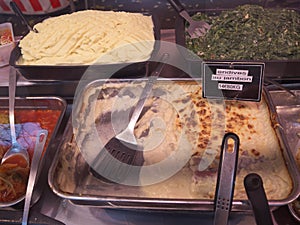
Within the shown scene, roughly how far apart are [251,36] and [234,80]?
18.4 inches

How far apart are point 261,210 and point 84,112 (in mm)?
792

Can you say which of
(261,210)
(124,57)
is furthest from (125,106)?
(261,210)

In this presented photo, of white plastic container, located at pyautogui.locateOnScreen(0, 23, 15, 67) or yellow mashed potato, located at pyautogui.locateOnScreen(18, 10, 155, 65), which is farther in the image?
white plastic container, located at pyautogui.locateOnScreen(0, 23, 15, 67)

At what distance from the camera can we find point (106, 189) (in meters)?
1.19

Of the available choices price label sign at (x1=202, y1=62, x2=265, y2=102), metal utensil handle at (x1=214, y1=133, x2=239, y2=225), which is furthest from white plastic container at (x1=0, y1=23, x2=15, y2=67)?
metal utensil handle at (x1=214, y1=133, x2=239, y2=225)

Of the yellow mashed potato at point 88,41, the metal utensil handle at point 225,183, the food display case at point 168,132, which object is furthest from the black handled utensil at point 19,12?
the metal utensil handle at point 225,183

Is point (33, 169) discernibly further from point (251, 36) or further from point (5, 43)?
point (251, 36)

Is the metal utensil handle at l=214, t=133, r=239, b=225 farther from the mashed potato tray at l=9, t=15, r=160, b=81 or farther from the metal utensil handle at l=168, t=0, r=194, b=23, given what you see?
the metal utensil handle at l=168, t=0, r=194, b=23

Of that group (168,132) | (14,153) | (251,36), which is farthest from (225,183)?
(251,36)

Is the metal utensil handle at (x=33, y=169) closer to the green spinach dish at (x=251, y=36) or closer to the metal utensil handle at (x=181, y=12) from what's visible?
the green spinach dish at (x=251, y=36)

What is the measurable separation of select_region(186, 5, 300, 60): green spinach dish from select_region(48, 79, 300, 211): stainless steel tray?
0.28 meters

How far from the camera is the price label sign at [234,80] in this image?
3.82ft

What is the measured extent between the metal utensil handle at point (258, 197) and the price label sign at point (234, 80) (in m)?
0.47

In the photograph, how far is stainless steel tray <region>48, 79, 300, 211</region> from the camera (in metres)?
1.00
